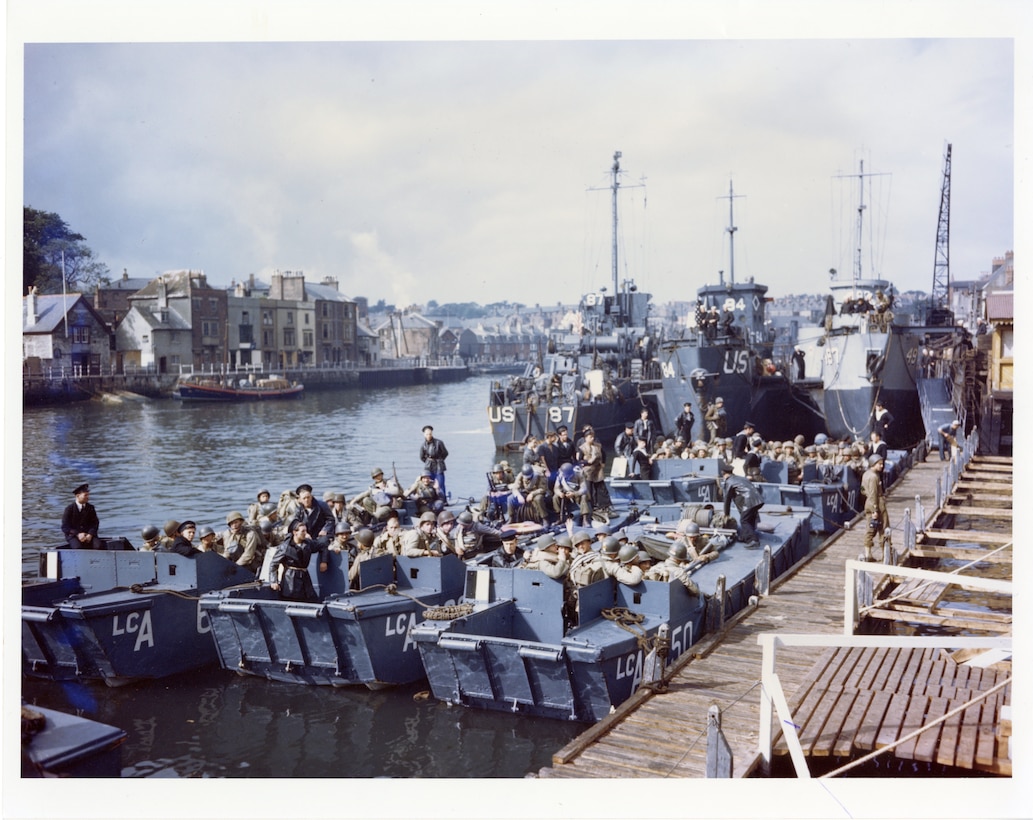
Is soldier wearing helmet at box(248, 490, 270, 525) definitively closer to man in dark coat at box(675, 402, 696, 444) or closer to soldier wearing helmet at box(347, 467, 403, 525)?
soldier wearing helmet at box(347, 467, 403, 525)

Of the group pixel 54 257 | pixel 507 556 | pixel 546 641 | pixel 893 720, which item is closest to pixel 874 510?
pixel 507 556

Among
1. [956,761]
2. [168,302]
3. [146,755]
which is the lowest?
[146,755]

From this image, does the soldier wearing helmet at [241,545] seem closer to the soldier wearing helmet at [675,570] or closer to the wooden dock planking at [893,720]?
the soldier wearing helmet at [675,570]

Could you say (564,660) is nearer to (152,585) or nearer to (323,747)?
(323,747)

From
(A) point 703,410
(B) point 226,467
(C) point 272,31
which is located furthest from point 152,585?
(A) point 703,410

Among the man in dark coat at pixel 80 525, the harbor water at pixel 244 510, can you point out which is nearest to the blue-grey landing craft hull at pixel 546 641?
the harbor water at pixel 244 510

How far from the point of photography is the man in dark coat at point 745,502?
40.6 ft

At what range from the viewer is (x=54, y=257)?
1253 cm

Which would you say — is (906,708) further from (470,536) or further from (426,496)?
(426,496)

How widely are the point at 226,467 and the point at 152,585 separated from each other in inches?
755

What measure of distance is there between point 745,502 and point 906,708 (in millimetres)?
5852

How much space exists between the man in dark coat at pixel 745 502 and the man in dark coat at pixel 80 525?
805 cm

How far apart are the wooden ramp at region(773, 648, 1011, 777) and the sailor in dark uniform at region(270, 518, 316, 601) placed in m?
5.25
